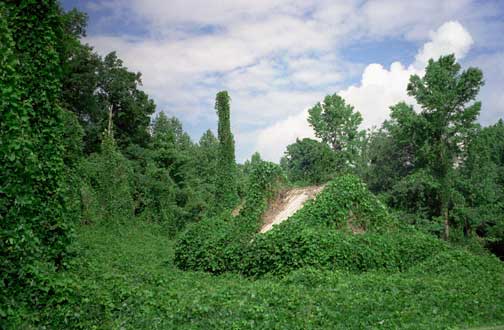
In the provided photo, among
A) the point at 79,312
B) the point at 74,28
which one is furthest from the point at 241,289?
the point at 74,28

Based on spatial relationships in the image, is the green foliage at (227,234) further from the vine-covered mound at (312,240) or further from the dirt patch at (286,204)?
the dirt patch at (286,204)

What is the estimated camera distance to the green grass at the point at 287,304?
247 inches

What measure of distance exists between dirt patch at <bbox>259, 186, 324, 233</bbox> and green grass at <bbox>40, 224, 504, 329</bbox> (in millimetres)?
4161

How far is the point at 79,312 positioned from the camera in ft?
20.8

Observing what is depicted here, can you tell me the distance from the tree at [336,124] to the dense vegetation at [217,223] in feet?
9.89

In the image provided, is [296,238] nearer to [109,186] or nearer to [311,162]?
[109,186]

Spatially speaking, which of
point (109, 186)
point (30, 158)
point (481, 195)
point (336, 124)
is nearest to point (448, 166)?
point (481, 195)

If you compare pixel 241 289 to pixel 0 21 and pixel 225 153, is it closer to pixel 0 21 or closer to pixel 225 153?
pixel 0 21

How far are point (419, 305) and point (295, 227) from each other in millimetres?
4488

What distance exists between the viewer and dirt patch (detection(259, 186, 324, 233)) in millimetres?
13641

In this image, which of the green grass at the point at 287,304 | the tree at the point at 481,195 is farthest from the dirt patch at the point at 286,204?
the tree at the point at 481,195

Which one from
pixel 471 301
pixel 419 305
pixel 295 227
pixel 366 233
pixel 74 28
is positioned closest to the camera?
pixel 419 305

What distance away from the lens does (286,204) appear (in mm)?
14305

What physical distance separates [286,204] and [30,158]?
911 cm
